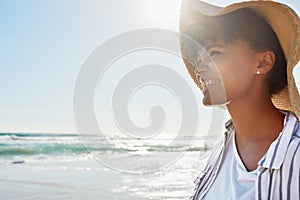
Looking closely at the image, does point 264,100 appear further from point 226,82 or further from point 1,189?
point 1,189

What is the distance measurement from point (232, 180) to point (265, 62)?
1.24ft

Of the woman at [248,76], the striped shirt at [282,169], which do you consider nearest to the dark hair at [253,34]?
the woman at [248,76]

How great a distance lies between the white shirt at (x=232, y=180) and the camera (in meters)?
1.18

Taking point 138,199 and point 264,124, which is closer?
point 264,124

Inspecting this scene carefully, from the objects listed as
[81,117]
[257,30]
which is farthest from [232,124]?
[81,117]

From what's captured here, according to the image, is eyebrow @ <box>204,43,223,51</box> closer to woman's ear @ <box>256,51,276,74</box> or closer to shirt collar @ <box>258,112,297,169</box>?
woman's ear @ <box>256,51,276,74</box>

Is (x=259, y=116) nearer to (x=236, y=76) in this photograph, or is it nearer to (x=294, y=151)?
(x=236, y=76)

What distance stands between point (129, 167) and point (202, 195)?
793 cm

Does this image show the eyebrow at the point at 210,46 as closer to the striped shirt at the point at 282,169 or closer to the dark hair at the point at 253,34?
the dark hair at the point at 253,34

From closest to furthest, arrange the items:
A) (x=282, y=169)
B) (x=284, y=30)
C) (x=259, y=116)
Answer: (x=282, y=169), (x=284, y=30), (x=259, y=116)

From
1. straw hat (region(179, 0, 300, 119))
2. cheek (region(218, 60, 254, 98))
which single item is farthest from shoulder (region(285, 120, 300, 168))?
cheek (region(218, 60, 254, 98))

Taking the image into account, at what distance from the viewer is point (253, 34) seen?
4.20ft

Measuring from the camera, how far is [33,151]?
13547 mm

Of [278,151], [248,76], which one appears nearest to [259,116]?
[248,76]
